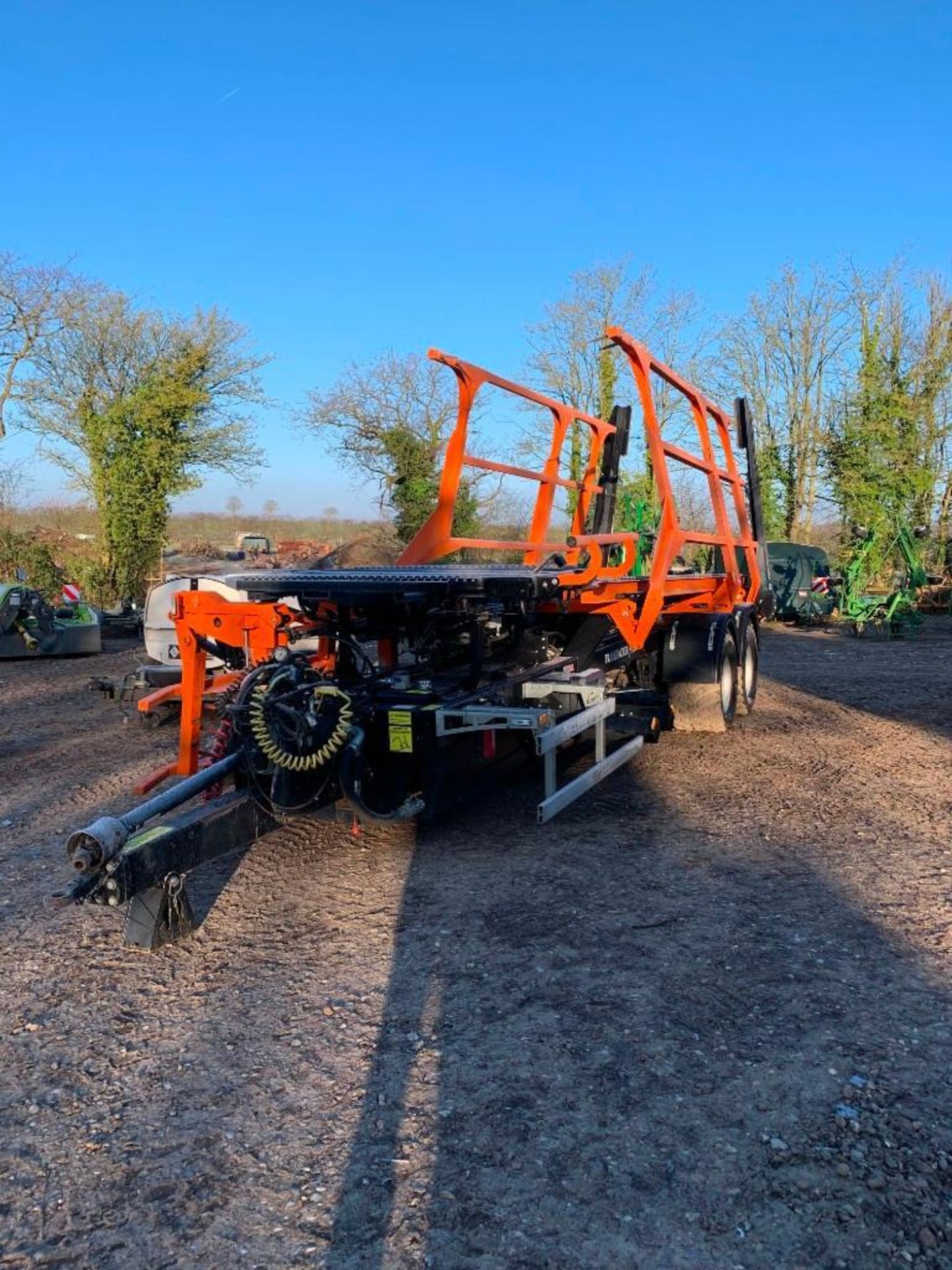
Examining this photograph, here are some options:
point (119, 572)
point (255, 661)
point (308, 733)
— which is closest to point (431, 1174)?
point (308, 733)

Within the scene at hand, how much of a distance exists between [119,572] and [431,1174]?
19.1 m

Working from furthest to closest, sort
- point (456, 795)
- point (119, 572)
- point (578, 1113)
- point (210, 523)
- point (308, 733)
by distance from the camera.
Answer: point (210, 523), point (119, 572), point (456, 795), point (308, 733), point (578, 1113)

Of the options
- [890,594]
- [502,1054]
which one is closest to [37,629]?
[502,1054]

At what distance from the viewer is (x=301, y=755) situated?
443 cm

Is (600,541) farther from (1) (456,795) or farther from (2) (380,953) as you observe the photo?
(2) (380,953)

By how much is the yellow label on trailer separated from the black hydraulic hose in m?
0.15

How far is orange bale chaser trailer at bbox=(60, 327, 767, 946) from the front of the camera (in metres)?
4.13

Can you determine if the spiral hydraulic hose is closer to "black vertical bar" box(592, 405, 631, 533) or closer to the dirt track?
the dirt track

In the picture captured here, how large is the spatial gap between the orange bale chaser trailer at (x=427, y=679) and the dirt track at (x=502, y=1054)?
40cm

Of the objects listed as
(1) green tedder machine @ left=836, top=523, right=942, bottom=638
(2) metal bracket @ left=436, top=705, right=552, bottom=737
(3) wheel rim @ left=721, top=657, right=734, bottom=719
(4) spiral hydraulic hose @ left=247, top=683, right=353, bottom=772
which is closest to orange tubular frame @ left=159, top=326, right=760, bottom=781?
(3) wheel rim @ left=721, top=657, right=734, bottom=719

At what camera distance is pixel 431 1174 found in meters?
2.38

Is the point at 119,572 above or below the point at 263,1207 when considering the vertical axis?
above

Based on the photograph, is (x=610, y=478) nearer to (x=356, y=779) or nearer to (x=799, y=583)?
(x=356, y=779)

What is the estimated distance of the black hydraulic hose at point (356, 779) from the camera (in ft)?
14.5
